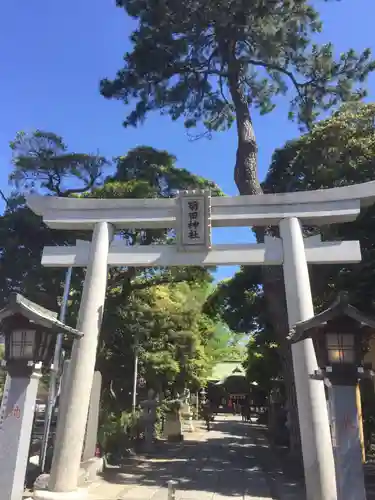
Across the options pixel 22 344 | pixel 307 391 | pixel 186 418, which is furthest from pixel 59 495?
pixel 186 418

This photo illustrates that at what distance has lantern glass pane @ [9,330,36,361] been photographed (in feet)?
20.7

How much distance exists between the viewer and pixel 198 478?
10.4m

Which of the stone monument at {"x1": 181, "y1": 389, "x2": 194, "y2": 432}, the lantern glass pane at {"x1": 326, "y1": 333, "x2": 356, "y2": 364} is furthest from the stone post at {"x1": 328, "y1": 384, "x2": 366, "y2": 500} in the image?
the stone monument at {"x1": 181, "y1": 389, "x2": 194, "y2": 432}

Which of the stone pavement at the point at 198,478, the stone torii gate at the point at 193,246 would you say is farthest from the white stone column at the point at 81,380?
the stone pavement at the point at 198,478

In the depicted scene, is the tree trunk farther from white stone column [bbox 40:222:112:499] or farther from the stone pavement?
white stone column [bbox 40:222:112:499]

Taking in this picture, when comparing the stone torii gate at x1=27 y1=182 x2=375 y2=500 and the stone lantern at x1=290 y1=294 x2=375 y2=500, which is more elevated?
the stone torii gate at x1=27 y1=182 x2=375 y2=500

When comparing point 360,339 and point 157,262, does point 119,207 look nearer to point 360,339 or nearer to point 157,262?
point 157,262

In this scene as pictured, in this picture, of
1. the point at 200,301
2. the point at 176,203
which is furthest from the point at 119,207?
the point at 200,301

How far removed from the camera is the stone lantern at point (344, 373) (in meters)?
5.26

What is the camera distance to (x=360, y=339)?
5836 millimetres

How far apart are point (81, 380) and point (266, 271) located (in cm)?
590

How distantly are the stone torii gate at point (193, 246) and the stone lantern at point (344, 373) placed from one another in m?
2.23

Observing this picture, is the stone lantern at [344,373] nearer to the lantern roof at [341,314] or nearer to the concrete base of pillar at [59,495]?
the lantern roof at [341,314]

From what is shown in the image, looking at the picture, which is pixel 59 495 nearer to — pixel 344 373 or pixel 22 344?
pixel 22 344
